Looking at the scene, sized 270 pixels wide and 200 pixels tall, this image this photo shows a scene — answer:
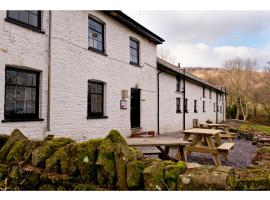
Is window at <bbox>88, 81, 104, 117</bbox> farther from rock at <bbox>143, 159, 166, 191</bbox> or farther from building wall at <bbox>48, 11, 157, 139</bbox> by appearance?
rock at <bbox>143, 159, 166, 191</bbox>

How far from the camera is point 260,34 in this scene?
751 cm

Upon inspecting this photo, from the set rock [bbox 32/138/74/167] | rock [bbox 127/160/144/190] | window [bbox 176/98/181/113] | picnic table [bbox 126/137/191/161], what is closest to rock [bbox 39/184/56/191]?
rock [bbox 32/138/74/167]

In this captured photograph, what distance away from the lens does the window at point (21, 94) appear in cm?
690

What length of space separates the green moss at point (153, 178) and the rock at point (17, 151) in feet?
7.87

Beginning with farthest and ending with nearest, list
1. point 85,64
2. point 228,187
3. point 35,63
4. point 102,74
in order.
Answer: point 102,74 → point 85,64 → point 35,63 → point 228,187

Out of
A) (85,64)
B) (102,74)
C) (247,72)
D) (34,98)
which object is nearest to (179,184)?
(34,98)

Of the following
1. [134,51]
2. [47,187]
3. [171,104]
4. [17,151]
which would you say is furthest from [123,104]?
[47,187]

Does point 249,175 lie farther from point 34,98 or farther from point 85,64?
point 85,64

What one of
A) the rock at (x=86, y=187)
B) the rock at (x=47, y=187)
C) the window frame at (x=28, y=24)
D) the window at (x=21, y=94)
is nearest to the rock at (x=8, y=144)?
the rock at (x=47, y=187)

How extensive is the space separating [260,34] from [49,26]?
6354mm

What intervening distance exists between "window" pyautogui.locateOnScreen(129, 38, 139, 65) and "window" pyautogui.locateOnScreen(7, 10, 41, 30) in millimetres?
5891

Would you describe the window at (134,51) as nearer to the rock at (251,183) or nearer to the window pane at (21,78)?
the window pane at (21,78)

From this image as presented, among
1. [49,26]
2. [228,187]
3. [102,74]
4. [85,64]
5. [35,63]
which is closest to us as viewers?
[228,187]

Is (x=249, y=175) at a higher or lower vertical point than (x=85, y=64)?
lower
